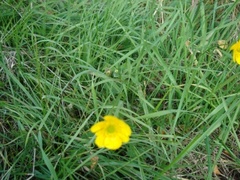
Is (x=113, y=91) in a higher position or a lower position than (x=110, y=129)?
lower

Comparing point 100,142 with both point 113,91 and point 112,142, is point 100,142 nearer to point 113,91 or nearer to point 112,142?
point 112,142

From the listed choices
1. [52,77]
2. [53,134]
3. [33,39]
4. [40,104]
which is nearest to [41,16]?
[33,39]

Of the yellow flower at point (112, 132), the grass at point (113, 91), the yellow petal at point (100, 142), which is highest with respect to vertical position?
the yellow flower at point (112, 132)

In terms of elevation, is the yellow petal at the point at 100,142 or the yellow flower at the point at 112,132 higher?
the yellow flower at the point at 112,132

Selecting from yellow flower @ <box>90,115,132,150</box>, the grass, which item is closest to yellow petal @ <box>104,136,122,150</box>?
yellow flower @ <box>90,115,132,150</box>

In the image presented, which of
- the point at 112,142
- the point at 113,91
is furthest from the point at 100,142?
the point at 113,91

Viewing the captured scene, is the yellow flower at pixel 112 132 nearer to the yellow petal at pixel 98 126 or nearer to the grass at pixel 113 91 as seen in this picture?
the yellow petal at pixel 98 126

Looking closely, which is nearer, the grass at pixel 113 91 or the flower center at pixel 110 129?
the flower center at pixel 110 129

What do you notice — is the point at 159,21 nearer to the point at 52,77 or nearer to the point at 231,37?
the point at 231,37

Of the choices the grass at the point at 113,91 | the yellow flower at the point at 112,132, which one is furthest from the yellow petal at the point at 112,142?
the grass at the point at 113,91
